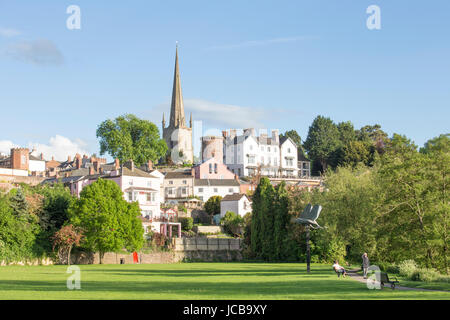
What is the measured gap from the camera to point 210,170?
127500 mm

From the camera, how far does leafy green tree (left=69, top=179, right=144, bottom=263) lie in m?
68.8

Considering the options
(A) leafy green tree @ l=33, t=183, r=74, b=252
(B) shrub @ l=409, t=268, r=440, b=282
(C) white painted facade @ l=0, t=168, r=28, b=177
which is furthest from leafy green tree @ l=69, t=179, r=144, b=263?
(C) white painted facade @ l=0, t=168, r=28, b=177

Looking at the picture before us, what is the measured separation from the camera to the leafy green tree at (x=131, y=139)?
130 meters

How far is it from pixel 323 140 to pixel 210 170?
41.5 m

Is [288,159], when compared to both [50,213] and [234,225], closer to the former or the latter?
[234,225]

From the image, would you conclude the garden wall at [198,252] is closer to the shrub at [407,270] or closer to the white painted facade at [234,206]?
the white painted facade at [234,206]

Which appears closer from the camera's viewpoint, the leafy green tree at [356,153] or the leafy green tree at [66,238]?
the leafy green tree at [66,238]

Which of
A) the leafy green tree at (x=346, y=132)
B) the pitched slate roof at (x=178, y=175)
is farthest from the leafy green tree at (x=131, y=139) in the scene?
the leafy green tree at (x=346, y=132)

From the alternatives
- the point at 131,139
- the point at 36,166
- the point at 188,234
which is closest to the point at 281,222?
the point at 188,234

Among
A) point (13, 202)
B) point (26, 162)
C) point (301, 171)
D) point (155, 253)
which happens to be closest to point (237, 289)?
Answer: point (13, 202)

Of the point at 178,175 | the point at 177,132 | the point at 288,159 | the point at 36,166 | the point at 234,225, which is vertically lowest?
the point at 234,225

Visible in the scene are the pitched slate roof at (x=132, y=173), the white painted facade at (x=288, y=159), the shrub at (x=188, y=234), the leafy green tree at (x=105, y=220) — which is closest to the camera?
the leafy green tree at (x=105, y=220)
